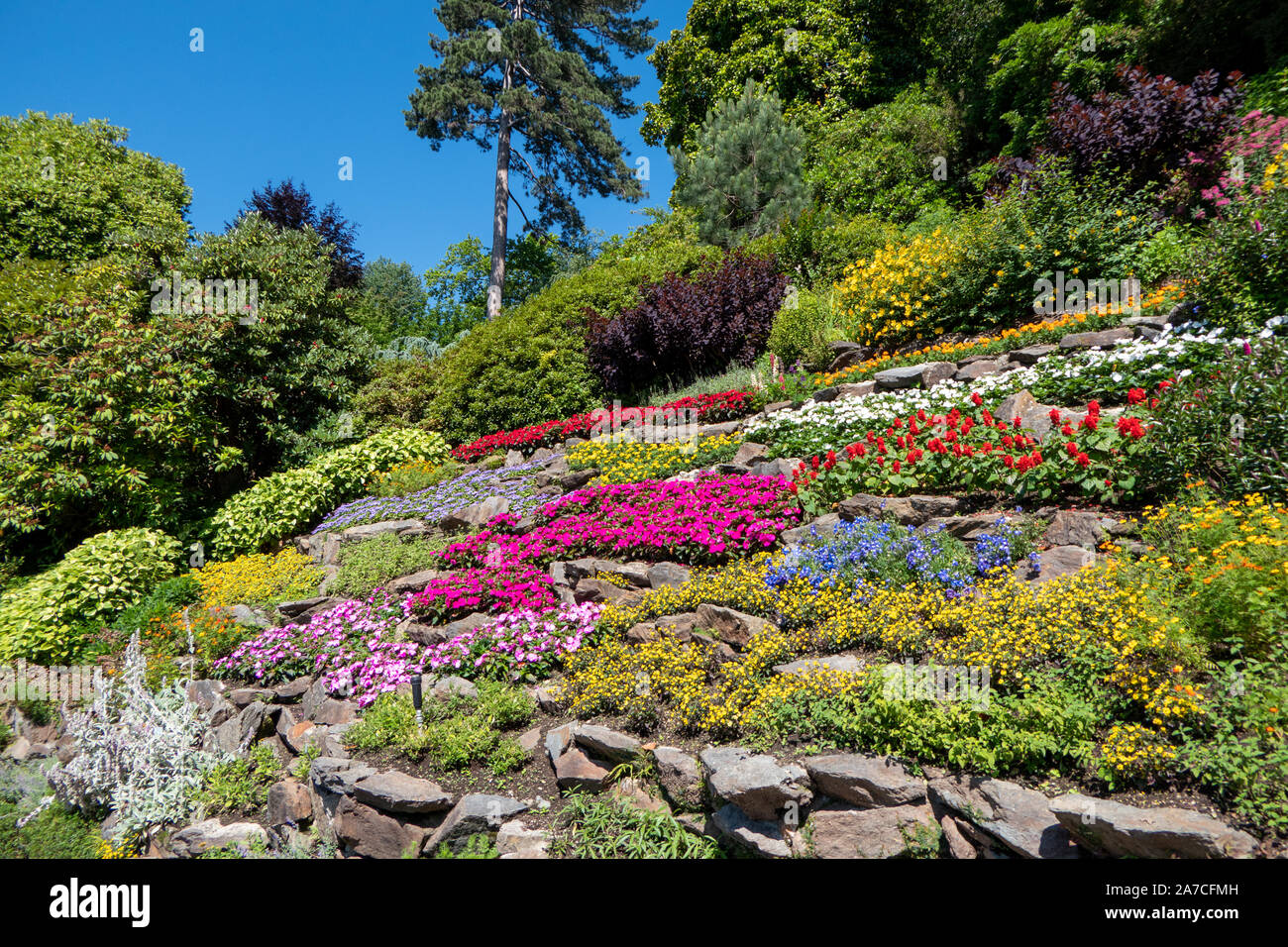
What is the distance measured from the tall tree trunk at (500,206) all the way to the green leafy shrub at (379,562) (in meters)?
13.4

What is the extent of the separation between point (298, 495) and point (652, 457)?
215 inches

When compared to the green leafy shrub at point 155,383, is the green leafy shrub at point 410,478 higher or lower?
lower

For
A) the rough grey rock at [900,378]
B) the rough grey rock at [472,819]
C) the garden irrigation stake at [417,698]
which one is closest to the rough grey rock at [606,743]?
the rough grey rock at [472,819]

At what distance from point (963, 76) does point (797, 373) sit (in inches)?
515

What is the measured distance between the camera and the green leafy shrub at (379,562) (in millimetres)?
6664

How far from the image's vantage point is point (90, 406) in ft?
26.7

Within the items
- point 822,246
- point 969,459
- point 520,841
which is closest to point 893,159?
point 822,246

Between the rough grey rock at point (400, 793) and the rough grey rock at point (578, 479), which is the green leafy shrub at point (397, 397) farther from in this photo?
the rough grey rock at point (400, 793)

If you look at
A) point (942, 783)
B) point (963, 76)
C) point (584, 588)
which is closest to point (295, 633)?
point (584, 588)

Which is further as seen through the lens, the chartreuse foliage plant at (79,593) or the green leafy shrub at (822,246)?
the green leafy shrub at (822,246)

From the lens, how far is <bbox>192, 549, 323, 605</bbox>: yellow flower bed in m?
7.00

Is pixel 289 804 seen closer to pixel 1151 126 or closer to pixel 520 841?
pixel 520 841
